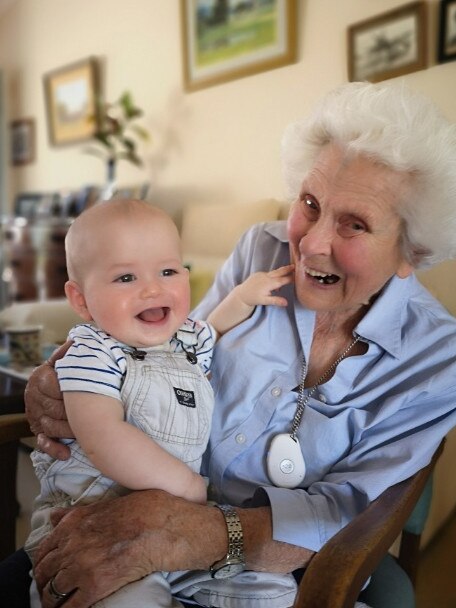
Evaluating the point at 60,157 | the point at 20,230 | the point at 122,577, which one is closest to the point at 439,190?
the point at 122,577

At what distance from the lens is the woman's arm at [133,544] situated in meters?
0.79

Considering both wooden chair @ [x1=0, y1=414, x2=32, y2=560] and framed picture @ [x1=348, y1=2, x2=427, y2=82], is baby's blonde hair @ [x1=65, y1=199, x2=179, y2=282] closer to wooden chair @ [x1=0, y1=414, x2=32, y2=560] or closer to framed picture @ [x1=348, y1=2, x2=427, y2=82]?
wooden chair @ [x1=0, y1=414, x2=32, y2=560]

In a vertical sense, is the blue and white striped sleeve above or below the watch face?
above

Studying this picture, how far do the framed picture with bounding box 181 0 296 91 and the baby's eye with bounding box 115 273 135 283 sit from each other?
2.00 meters

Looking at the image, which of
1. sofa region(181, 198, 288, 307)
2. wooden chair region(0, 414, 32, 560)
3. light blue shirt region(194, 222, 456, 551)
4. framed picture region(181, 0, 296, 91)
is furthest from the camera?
framed picture region(181, 0, 296, 91)

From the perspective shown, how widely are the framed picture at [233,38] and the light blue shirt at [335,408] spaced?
1.85m

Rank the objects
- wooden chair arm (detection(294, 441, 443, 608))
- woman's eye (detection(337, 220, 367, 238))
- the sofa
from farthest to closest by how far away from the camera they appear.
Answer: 1. the sofa
2. woman's eye (detection(337, 220, 367, 238))
3. wooden chair arm (detection(294, 441, 443, 608))

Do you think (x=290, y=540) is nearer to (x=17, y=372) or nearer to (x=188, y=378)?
(x=188, y=378)

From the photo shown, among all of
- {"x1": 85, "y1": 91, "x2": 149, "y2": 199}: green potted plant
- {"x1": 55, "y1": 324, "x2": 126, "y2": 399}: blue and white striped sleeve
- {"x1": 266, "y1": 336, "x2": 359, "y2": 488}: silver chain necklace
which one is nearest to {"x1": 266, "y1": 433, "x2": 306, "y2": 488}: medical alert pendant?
{"x1": 266, "y1": 336, "x2": 359, "y2": 488}: silver chain necklace

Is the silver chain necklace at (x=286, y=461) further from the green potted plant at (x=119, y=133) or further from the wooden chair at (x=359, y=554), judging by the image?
the green potted plant at (x=119, y=133)

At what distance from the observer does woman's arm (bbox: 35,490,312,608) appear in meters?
0.79

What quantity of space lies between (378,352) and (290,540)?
0.39 m

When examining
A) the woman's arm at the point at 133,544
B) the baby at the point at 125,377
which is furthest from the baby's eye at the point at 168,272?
the woman's arm at the point at 133,544

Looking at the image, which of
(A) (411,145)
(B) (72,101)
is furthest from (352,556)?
(B) (72,101)
